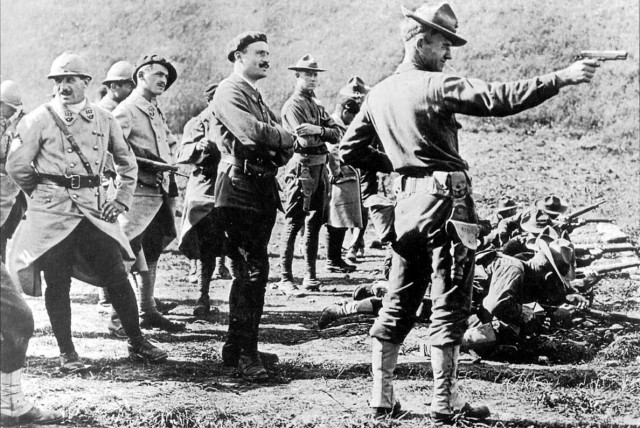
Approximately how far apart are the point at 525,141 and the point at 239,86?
905 cm

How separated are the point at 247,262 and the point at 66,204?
117 cm

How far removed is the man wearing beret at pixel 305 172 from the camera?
7117mm

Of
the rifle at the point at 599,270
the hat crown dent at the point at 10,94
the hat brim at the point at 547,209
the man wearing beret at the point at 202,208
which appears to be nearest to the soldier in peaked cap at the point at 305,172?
the man wearing beret at the point at 202,208

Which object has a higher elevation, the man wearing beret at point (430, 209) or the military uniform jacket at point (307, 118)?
the military uniform jacket at point (307, 118)

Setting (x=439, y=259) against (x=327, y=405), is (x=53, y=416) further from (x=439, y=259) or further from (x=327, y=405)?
(x=439, y=259)

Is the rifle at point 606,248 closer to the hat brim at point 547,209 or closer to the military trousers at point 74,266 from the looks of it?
the hat brim at point 547,209

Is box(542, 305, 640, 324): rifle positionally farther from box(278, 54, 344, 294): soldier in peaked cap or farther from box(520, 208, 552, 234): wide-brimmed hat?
box(278, 54, 344, 294): soldier in peaked cap

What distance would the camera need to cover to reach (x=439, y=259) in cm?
364

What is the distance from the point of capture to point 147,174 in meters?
5.70

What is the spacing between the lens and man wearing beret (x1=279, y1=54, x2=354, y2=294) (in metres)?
7.12

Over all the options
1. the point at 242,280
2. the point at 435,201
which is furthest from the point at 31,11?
the point at 435,201

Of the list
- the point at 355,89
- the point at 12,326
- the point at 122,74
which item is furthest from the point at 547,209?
the point at 12,326

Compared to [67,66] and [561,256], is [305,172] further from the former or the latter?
[67,66]

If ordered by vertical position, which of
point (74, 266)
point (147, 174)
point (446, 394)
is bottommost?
point (446, 394)
